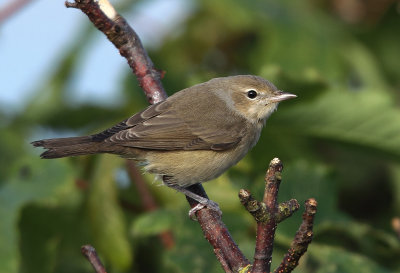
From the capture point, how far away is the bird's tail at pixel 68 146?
3.76 meters

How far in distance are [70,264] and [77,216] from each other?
330 mm

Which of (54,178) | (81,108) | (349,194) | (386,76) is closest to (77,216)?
(54,178)

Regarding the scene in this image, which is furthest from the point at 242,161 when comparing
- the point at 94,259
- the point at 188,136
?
the point at 94,259

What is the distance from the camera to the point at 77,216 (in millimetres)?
4352

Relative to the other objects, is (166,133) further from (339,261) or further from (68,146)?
(339,261)

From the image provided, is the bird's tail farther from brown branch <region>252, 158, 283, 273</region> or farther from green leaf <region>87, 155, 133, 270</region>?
brown branch <region>252, 158, 283, 273</region>

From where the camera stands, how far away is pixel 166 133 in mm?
4277

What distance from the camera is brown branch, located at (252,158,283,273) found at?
219cm

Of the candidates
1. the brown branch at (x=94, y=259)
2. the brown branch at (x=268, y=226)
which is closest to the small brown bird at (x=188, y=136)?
the brown branch at (x=94, y=259)

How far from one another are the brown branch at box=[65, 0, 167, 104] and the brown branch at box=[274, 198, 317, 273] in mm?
1898

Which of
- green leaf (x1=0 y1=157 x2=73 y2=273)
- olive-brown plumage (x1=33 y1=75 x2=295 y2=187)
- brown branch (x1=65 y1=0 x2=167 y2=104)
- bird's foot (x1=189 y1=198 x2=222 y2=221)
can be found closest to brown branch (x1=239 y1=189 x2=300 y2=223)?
bird's foot (x1=189 y1=198 x2=222 y2=221)

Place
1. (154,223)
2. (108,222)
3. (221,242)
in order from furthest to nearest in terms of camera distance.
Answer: (108,222) → (154,223) → (221,242)

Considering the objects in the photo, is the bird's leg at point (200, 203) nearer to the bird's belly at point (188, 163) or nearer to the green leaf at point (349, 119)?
the bird's belly at point (188, 163)

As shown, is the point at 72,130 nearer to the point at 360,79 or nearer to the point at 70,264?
the point at 70,264
